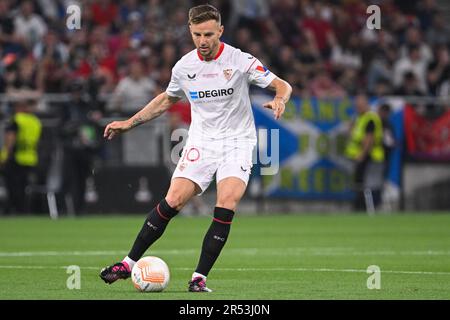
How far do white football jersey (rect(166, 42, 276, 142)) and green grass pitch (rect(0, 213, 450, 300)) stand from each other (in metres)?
1.41

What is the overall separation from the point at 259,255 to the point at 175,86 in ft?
14.3

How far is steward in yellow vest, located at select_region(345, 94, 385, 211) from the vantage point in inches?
940

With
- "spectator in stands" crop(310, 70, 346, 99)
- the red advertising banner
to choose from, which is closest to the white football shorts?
the red advertising banner

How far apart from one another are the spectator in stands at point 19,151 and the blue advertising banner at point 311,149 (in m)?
4.48

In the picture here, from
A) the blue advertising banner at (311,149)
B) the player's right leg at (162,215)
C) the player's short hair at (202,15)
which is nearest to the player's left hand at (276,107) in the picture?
the player's short hair at (202,15)

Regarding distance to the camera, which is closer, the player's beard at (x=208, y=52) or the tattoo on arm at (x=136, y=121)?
the player's beard at (x=208, y=52)

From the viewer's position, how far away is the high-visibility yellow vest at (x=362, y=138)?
2388 cm

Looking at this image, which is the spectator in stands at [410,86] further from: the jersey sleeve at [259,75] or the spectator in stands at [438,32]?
the jersey sleeve at [259,75]

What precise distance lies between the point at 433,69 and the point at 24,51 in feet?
29.6

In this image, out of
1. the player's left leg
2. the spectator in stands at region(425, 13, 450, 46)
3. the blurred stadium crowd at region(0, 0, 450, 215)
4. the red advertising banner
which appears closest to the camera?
the player's left leg

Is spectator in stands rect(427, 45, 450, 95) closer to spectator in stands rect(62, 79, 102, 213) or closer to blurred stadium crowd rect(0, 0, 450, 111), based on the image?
blurred stadium crowd rect(0, 0, 450, 111)

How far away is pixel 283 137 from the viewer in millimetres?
23906

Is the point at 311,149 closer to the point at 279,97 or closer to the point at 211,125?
the point at 211,125

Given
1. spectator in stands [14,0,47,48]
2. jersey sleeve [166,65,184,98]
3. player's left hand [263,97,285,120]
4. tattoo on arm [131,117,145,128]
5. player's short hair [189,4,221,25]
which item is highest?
spectator in stands [14,0,47,48]
